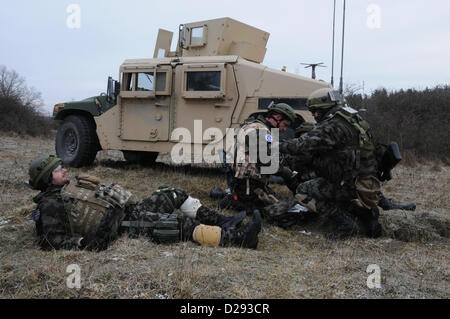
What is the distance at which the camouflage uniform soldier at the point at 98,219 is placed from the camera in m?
2.91

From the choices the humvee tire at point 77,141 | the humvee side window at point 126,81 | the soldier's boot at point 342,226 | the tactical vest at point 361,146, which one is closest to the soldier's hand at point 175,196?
the soldier's boot at point 342,226

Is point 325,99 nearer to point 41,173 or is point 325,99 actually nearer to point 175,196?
point 175,196

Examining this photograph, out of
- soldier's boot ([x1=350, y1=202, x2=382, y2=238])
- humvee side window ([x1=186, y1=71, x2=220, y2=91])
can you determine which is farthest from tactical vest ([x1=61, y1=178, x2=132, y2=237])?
humvee side window ([x1=186, y1=71, x2=220, y2=91])

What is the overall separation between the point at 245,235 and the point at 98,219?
1172mm

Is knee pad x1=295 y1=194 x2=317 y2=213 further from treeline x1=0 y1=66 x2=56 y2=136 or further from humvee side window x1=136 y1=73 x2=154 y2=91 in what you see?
treeline x1=0 y1=66 x2=56 y2=136

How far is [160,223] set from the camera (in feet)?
10.4

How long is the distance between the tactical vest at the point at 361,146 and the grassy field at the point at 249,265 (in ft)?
1.78

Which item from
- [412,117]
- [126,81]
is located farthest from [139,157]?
[412,117]

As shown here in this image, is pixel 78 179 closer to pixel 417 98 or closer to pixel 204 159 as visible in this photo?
pixel 204 159

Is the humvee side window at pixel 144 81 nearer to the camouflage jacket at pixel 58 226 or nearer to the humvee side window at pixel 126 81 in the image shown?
the humvee side window at pixel 126 81

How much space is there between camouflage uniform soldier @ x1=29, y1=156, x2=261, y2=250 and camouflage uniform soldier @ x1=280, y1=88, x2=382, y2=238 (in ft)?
3.32

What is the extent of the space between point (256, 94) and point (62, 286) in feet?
14.2

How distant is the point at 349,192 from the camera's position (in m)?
3.92

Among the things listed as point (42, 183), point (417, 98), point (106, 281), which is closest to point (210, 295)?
point (106, 281)
